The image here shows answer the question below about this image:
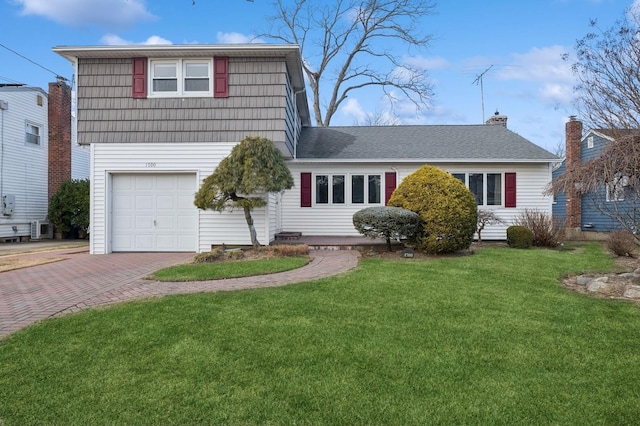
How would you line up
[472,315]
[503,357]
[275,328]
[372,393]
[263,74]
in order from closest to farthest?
[372,393], [503,357], [275,328], [472,315], [263,74]

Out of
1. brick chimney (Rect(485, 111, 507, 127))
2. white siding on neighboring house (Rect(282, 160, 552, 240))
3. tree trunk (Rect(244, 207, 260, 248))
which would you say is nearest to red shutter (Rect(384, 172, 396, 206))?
white siding on neighboring house (Rect(282, 160, 552, 240))

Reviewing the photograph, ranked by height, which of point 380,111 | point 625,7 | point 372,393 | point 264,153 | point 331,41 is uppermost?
point 331,41

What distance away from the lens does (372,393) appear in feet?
9.54

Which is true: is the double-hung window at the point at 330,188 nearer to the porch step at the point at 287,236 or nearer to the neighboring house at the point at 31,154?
the porch step at the point at 287,236

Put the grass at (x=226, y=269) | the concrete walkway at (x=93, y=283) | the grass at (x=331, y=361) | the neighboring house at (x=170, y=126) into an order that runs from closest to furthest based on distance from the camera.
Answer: the grass at (x=331, y=361) < the concrete walkway at (x=93, y=283) < the grass at (x=226, y=269) < the neighboring house at (x=170, y=126)

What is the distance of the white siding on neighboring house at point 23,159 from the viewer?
16000 mm

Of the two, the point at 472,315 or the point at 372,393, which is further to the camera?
the point at 472,315

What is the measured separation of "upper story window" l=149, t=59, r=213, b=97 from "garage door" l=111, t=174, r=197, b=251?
2259 millimetres

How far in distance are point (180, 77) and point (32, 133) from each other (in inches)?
441

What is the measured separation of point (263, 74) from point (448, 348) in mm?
8791

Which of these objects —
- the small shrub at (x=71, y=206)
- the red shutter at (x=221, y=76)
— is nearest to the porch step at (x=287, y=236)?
the red shutter at (x=221, y=76)

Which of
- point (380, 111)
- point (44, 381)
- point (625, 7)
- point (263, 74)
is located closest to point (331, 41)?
point (380, 111)

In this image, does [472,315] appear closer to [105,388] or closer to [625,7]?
[105,388]

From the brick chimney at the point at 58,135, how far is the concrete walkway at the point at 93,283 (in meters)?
10.9
